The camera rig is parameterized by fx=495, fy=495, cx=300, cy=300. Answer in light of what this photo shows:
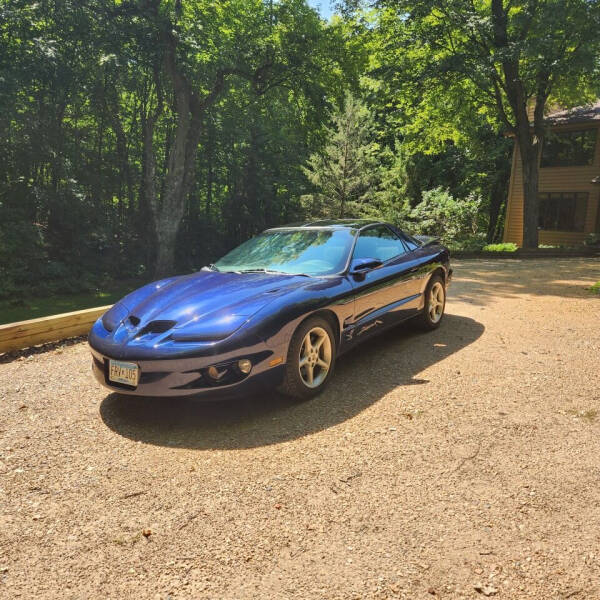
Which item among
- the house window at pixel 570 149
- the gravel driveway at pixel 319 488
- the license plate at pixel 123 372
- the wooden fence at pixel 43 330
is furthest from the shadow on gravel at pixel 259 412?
the house window at pixel 570 149

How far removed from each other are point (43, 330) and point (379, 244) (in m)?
4.08

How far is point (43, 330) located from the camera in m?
5.91

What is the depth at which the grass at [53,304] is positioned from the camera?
12733mm

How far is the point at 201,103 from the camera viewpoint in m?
17.6

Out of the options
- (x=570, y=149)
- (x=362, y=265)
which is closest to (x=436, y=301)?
(x=362, y=265)

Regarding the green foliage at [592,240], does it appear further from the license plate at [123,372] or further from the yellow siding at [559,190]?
the license plate at [123,372]

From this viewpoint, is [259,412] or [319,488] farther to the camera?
[259,412]

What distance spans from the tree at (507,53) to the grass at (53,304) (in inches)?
513

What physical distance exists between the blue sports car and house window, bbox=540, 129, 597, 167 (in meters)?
22.3

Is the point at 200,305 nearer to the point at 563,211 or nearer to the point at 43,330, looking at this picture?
the point at 43,330

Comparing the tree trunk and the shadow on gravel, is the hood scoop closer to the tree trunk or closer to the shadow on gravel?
the shadow on gravel

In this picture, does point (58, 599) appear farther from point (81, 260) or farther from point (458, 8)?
point (458, 8)

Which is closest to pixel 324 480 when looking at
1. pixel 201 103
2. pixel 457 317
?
pixel 457 317

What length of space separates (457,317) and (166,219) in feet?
43.1
